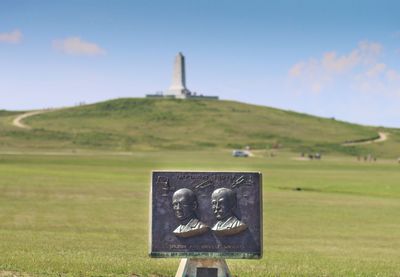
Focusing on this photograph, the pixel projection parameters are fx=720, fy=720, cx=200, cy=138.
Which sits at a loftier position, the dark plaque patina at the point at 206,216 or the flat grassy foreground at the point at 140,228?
the dark plaque patina at the point at 206,216

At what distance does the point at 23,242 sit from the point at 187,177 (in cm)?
1043

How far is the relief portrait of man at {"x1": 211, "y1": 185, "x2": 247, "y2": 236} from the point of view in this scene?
14000mm

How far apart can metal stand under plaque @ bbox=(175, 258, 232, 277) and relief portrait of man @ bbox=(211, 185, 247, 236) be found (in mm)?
650

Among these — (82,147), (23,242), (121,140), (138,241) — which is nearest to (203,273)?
(23,242)

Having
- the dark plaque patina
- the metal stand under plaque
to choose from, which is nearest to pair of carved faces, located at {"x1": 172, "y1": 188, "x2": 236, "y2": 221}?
the dark plaque patina

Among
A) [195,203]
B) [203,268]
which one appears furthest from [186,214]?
[203,268]

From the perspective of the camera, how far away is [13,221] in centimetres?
3084

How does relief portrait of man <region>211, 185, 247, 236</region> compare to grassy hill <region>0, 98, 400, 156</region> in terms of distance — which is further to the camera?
grassy hill <region>0, 98, 400, 156</region>

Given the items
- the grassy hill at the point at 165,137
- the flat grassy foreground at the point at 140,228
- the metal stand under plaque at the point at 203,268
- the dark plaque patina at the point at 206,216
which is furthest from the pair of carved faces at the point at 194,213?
the grassy hill at the point at 165,137

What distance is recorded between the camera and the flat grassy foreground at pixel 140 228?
17344 millimetres

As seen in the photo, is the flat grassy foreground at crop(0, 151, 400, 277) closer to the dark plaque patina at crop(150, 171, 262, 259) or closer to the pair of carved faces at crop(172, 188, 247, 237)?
the dark plaque patina at crop(150, 171, 262, 259)

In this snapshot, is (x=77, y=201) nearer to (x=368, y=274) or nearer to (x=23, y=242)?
(x=23, y=242)

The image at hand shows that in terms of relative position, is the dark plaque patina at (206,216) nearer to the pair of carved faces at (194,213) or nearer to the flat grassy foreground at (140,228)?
the pair of carved faces at (194,213)

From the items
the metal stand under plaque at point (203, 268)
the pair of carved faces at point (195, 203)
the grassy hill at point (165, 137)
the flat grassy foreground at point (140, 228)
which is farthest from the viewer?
the grassy hill at point (165, 137)
